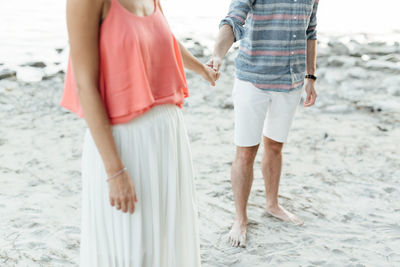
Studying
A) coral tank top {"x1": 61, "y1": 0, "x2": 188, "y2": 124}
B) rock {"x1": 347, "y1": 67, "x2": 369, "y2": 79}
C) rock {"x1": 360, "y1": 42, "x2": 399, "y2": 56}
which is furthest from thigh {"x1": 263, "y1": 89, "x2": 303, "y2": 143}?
rock {"x1": 360, "y1": 42, "x2": 399, "y2": 56}

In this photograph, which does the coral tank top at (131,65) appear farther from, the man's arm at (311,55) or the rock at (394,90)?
the rock at (394,90)

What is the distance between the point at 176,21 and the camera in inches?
392

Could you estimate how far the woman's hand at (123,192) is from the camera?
1532 millimetres

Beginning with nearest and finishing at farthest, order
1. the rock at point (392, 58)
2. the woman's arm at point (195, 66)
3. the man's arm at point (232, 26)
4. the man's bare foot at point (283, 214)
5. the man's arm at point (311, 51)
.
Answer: the woman's arm at point (195, 66), the man's arm at point (232, 26), the man's arm at point (311, 51), the man's bare foot at point (283, 214), the rock at point (392, 58)

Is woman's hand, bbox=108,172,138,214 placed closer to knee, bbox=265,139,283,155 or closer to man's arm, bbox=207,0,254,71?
man's arm, bbox=207,0,254,71

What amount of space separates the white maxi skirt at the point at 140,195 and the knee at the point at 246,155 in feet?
3.95

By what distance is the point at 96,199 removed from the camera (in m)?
1.60

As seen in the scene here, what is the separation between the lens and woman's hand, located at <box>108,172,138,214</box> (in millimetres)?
1532

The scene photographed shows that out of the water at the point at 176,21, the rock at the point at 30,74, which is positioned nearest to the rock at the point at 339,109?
the water at the point at 176,21

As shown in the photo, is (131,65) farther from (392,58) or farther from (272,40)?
(392,58)

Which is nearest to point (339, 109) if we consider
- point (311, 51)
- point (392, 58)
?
point (392, 58)

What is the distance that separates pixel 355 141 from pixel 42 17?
7.80 metres

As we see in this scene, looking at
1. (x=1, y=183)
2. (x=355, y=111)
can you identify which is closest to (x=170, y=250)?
(x=1, y=183)

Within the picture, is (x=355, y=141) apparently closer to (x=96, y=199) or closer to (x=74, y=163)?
(x=74, y=163)
